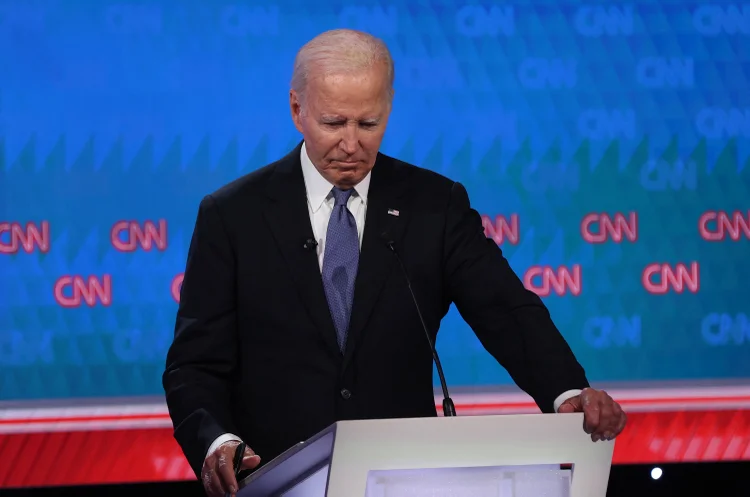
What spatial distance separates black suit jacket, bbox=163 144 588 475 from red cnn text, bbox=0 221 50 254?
1.04 meters

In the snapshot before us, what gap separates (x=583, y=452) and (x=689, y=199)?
1.81m

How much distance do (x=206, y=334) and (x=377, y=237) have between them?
36 centimetres

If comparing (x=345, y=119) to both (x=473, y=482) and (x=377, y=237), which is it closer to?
(x=377, y=237)

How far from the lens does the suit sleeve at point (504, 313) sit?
1904mm

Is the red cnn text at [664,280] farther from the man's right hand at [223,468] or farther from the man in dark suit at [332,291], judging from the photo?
the man's right hand at [223,468]

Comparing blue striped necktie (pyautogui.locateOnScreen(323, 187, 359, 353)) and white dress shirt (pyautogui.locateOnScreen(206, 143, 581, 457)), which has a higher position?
white dress shirt (pyautogui.locateOnScreen(206, 143, 581, 457))

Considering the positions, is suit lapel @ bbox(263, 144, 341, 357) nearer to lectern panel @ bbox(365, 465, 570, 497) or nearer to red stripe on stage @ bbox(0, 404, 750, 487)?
lectern panel @ bbox(365, 465, 570, 497)

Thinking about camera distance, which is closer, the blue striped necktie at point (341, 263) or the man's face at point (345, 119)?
the man's face at point (345, 119)

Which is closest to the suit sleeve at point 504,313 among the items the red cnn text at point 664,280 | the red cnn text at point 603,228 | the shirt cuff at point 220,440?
the shirt cuff at point 220,440

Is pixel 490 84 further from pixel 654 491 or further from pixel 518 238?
pixel 654 491

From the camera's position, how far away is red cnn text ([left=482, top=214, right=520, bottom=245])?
3111 millimetres

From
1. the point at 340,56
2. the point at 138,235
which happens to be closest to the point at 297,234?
the point at 340,56

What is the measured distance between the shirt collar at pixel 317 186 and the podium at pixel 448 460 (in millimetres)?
719

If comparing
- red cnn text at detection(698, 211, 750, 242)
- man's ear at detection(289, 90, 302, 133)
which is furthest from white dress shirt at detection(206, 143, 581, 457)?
red cnn text at detection(698, 211, 750, 242)
